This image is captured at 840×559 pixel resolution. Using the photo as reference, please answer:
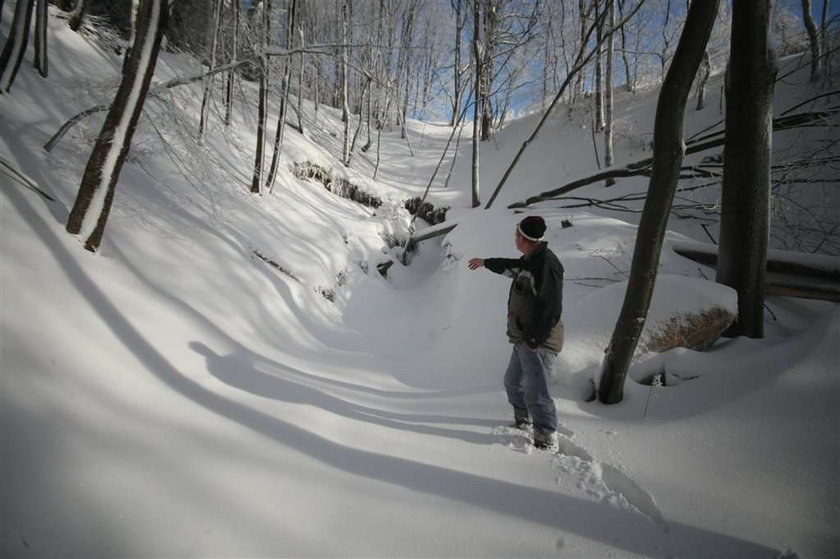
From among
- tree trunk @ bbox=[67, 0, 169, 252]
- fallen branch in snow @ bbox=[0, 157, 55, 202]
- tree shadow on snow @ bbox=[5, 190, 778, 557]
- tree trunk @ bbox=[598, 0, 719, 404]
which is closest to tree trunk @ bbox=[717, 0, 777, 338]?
tree trunk @ bbox=[598, 0, 719, 404]

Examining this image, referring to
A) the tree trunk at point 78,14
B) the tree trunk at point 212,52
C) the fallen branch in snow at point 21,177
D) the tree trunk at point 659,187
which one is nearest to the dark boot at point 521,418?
the tree trunk at point 659,187

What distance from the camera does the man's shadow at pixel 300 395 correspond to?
2422mm

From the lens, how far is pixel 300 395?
102 inches

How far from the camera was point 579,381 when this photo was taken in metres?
2.90

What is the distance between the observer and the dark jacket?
2.17m

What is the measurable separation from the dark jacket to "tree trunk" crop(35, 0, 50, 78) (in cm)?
645

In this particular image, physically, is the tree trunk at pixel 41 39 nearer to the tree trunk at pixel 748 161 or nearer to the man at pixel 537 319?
the man at pixel 537 319

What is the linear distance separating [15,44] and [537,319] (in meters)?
6.00

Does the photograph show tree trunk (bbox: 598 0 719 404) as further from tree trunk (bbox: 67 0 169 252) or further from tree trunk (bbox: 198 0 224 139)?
tree trunk (bbox: 198 0 224 139)

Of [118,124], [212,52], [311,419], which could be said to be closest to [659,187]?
[311,419]

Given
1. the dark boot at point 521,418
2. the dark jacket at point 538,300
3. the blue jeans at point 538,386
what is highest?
the dark jacket at point 538,300

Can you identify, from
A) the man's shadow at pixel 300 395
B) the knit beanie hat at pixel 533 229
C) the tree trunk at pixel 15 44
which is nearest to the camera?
the knit beanie hat at pixel 533 229

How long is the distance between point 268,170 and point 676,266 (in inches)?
336

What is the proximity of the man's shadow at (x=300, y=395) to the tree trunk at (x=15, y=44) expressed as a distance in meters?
3.95
